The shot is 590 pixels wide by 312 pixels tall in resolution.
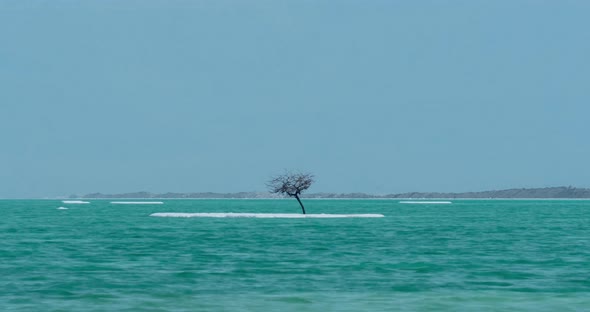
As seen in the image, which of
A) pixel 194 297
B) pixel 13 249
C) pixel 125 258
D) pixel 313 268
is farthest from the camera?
pixel 13 249

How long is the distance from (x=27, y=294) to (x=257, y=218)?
81253 millimetres

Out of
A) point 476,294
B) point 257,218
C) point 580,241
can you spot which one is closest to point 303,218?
point 257,218

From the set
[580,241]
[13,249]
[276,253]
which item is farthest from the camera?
[580,241]

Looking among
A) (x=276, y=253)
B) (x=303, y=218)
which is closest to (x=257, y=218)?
(x=303, y=218)

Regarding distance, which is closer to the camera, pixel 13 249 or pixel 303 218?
pixel 13 249

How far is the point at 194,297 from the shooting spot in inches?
1423

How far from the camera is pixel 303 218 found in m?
118

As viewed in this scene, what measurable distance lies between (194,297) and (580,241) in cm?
4464

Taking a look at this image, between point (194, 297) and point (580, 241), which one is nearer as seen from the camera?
point (194, 297)

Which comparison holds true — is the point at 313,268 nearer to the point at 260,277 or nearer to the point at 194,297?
the point at 260,277

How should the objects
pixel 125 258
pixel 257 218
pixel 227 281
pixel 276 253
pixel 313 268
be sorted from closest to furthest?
pixel 227 281
pixel 313 268
pixel 125 258
pixel 276 253
pixel 257 218

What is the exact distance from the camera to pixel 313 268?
159 ft

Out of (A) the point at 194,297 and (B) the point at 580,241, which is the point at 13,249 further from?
(B) the point at 580,241

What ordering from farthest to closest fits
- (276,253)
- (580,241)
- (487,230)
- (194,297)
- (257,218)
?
(257,218) < (487,230) < (580,241) < (276,253) < (194,297)
